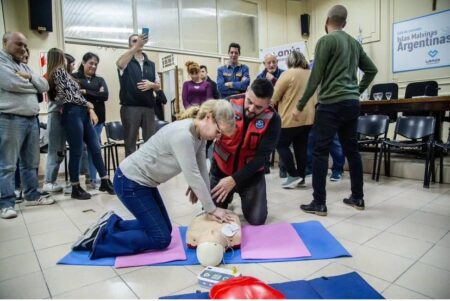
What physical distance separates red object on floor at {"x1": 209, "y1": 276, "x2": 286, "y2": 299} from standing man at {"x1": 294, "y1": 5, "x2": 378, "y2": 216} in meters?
1.31

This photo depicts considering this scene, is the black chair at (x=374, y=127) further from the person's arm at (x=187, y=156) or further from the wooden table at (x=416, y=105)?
the person's arm at (x=187, y=156)

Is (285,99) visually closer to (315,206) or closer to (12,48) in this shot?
(315,206)

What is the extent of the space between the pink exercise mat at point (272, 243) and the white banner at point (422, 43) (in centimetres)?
516

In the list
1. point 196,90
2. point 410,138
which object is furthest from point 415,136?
point 196,90

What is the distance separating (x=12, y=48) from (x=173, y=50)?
352 cm

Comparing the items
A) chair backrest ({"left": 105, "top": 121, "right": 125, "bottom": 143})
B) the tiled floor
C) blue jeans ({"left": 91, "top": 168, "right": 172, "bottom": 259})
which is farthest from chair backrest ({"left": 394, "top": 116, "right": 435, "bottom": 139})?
chair backrest ({"left": 105, "top": 121, "right": 125, "bottom": 143})

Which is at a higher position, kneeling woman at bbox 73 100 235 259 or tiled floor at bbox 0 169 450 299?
kneeling woman at bbox 73 100 235 259

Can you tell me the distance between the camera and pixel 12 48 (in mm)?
2473

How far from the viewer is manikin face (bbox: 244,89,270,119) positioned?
6.30 ft

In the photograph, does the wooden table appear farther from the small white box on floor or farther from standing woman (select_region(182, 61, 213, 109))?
the small white box on floor

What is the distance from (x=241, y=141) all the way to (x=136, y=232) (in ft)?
2.78

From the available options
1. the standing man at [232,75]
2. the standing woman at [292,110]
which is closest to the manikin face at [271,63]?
the standing man at [232,75]

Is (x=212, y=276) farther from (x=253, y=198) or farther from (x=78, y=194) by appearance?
(x=78, y=194)

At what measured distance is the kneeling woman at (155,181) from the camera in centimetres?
156
